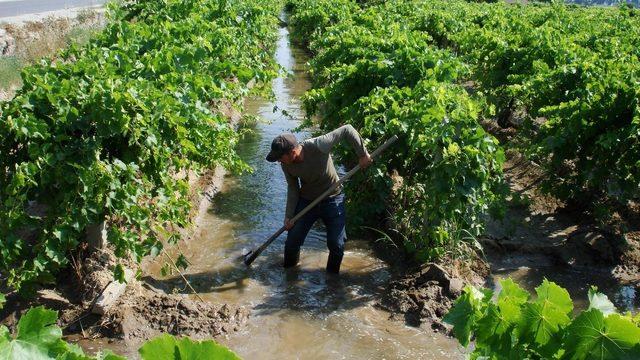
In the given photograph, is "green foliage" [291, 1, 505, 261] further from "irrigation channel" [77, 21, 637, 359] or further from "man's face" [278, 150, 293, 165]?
"man's face" [278, 150, 293, 165]

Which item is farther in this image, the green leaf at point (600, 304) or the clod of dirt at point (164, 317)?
the clod of dirt at point (164, 317)

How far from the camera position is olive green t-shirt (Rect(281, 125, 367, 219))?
6027 millimetres

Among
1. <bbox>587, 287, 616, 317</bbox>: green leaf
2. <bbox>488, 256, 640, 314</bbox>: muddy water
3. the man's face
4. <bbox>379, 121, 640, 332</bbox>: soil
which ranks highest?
<bbox>587, 287, 616, 317</bbox>: green leaf

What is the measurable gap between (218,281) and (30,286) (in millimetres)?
1957

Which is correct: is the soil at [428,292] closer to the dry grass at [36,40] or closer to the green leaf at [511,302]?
the green leaf at [511,302]

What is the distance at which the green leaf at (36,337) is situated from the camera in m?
2.22

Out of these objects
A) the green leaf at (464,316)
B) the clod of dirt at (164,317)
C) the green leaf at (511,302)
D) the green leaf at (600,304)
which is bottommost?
the clod of dirt at (164,317)

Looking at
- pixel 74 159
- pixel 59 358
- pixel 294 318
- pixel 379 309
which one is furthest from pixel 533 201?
pixel 59 358

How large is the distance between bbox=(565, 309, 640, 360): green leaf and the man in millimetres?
3430

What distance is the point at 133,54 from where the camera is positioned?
265 inches

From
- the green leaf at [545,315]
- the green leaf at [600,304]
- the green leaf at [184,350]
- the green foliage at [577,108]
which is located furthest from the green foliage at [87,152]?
the green foliage at [577,108]

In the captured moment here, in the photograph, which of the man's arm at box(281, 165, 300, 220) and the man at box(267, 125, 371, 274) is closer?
the man at box(267, 125, 371, 274)

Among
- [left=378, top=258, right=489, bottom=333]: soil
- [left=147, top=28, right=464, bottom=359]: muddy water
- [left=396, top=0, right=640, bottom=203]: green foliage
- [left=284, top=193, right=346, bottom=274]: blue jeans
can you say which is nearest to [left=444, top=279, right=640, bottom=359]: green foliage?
[left=147, top=28, right=464, bottom=359]: muddy water

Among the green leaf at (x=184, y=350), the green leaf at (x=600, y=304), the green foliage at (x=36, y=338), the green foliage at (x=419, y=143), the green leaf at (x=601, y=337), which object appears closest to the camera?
the green leaf at (x=184, y=350)
